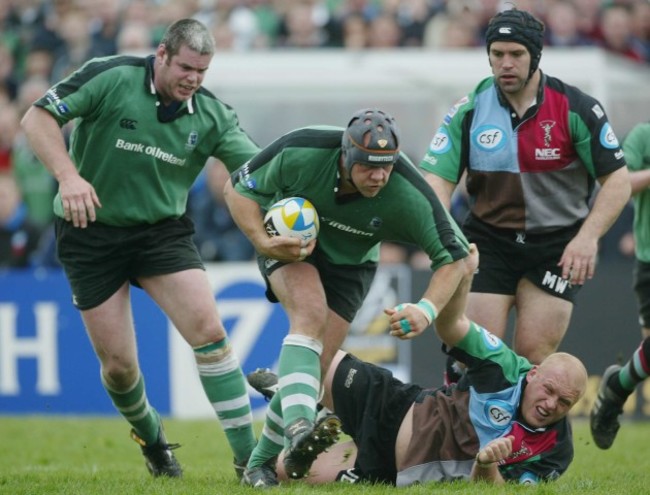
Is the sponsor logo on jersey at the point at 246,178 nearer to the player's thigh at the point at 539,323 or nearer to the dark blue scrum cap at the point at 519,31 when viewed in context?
the dark blue scrum cap at the point at 519,31

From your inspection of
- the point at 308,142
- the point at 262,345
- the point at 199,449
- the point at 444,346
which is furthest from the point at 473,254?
the point at 262,345

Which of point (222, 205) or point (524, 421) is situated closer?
point (524, 421)

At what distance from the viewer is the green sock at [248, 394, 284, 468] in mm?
8117

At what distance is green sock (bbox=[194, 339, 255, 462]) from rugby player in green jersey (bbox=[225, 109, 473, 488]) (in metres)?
0.51

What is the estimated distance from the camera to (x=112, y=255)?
8672 millimetres

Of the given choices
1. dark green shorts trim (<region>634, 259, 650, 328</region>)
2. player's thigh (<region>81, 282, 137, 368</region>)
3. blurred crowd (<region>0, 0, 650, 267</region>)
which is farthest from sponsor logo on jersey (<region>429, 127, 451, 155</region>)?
blurred crowd (<region>0, 0, 650, 267</region>)

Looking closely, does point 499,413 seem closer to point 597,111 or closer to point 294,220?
point 294,220

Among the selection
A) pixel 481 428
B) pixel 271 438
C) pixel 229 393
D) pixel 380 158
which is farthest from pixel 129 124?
pixel 481 428

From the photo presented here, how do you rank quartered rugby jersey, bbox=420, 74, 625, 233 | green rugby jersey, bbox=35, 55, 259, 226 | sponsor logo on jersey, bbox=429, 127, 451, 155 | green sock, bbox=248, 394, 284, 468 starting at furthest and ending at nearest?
sponsor logo on jersey, bbox=429, 127, 451, 155
quartered rugby jersey, bbox=420, 74, 625, 233
green rugby jersey, bbox=35, 55, 259, 226
green sock, bbox=248, 394, 284, 468

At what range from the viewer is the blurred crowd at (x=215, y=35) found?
1538 centimetres

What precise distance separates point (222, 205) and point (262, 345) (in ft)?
6.43

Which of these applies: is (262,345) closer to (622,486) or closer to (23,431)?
(23,431)

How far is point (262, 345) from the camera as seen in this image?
46.5 feet

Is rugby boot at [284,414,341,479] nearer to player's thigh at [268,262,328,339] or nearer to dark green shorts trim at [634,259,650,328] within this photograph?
player's thigh at [268,262,328,339]
